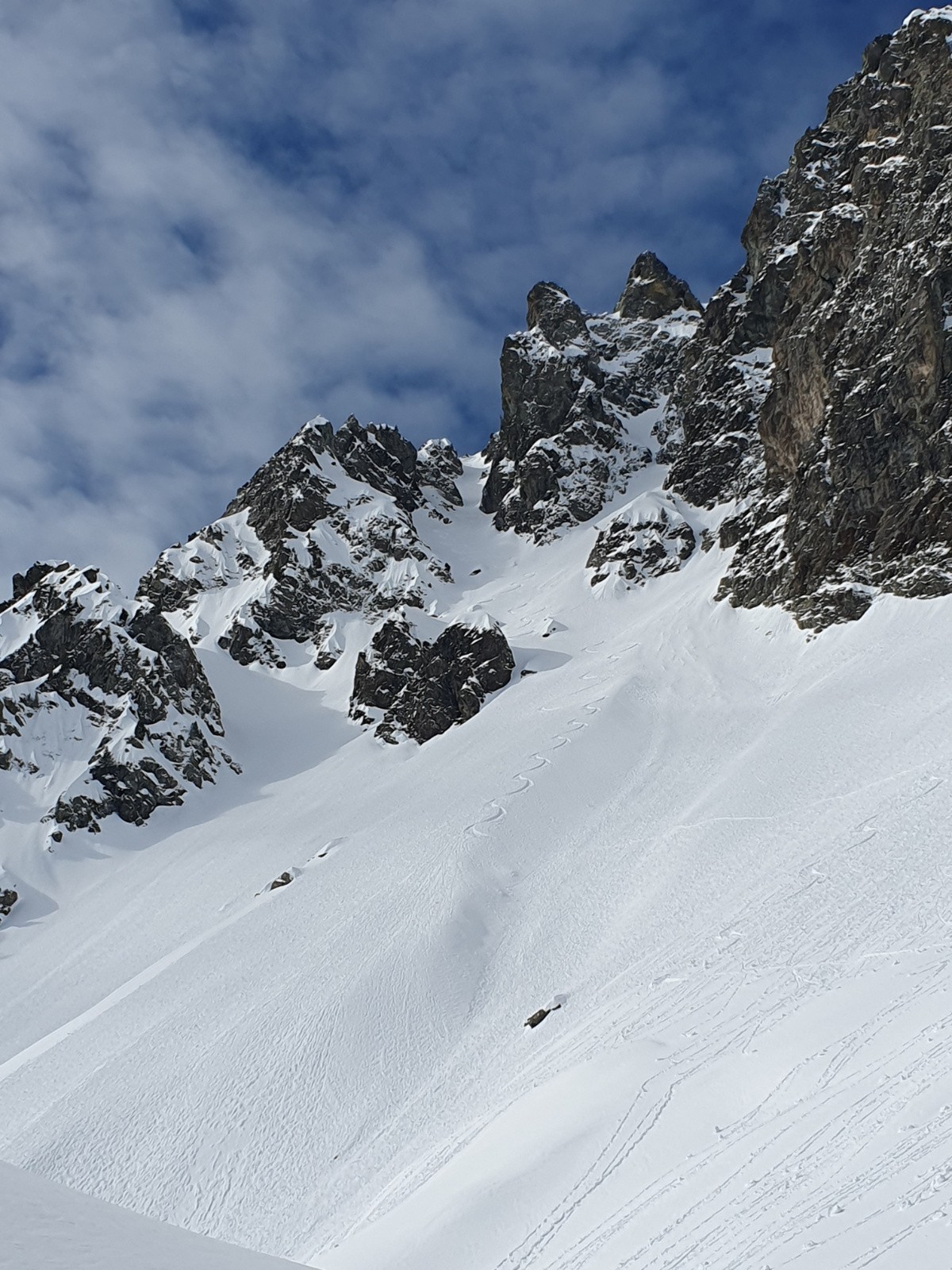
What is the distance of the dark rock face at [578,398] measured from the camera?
10694 centimetres

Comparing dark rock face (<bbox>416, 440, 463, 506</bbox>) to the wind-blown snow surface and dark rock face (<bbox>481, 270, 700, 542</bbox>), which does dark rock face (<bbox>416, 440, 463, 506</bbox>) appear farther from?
the wind-blown snow surface

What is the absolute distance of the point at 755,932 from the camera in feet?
83.0

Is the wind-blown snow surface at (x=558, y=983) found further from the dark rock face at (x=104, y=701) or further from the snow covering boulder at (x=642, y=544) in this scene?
the snow covering boulder at (x=642, y=544)

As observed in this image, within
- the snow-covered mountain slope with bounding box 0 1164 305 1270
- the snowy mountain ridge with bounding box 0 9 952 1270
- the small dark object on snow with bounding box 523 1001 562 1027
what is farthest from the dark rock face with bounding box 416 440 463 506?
the snow-covered mountain slope with bounding box 0 1164 305 1270

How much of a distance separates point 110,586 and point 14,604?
346 inches

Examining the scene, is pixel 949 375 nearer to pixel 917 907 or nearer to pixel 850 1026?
pixel 917 907

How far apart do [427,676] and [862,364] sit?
37330 mm

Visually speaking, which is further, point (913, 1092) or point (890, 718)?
point (890, 718)

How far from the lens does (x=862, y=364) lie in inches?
2307

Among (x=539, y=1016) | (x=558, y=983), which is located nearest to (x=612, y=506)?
(x=558, y=983)

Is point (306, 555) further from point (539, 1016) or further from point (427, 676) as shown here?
point (539, 1016)

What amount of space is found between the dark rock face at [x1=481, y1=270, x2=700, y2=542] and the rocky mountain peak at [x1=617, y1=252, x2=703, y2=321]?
120 mm

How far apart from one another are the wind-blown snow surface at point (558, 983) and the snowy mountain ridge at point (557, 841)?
5.6 inches

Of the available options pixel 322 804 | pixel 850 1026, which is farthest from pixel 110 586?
pixel 850 1026
